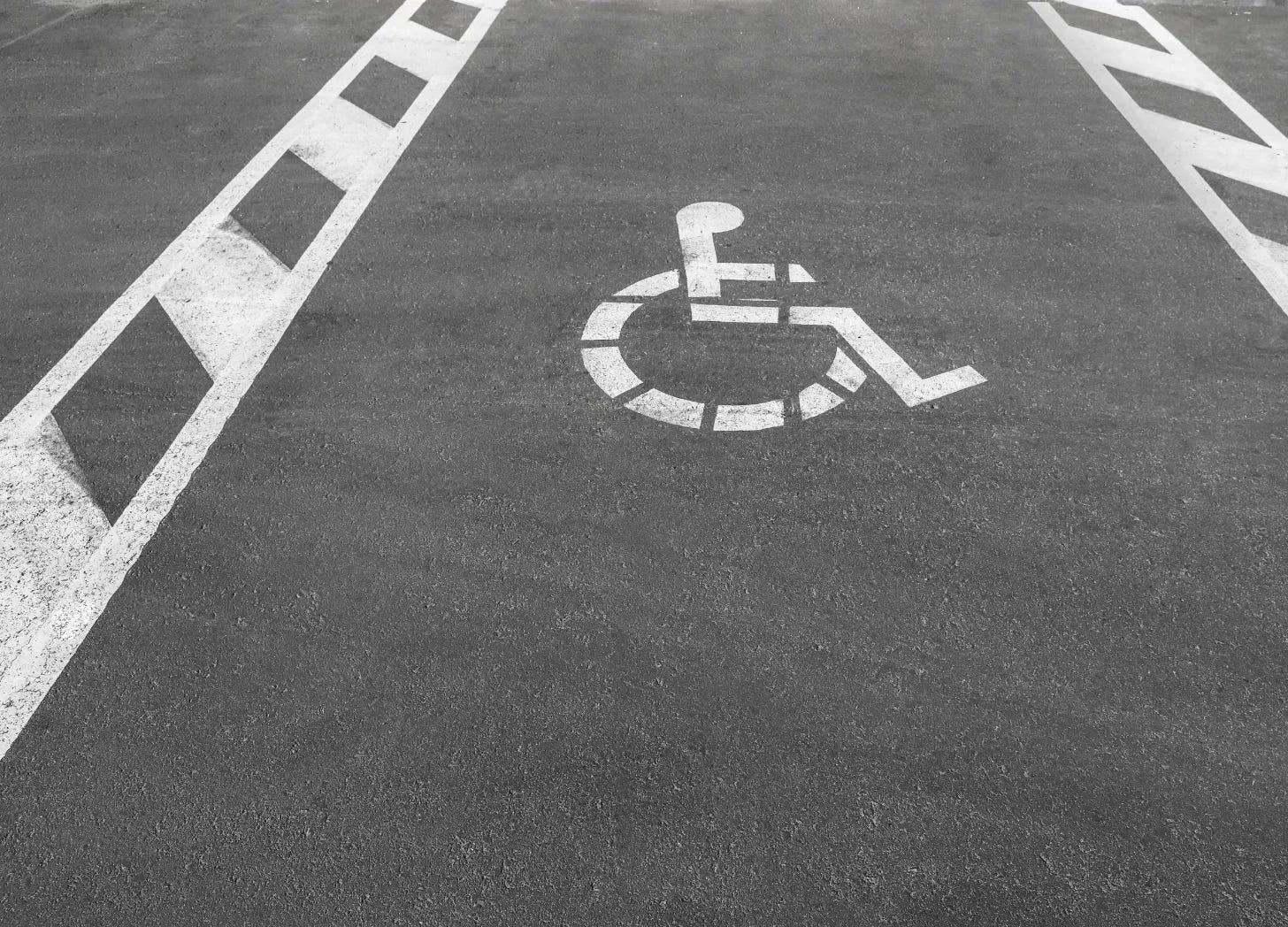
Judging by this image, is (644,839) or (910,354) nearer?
Result: (644,839)

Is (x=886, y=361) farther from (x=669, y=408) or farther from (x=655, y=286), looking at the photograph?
(x=655, y=286)

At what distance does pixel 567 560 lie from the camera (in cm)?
418

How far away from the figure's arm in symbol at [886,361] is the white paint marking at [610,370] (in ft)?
3.36

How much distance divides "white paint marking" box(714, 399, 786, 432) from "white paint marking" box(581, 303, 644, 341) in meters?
0.85

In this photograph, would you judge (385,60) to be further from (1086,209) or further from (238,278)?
(1086,209)

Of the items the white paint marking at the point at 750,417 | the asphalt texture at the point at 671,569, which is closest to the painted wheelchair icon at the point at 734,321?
the white paint marking at the point at 750,417

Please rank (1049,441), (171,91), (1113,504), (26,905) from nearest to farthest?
(26,905)
(1113,504)
(1049,441)
(171,91)

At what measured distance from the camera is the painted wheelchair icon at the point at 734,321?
16.2ft

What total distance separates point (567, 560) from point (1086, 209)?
450cm

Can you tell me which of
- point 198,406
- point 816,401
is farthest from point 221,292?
point 816,401

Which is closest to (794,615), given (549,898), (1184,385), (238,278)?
(549,898)

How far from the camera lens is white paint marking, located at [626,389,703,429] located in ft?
16.0

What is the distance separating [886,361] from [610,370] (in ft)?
4.75

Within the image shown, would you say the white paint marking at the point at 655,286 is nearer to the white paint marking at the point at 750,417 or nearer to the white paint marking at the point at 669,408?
the white paint marking at the point at 669,408
